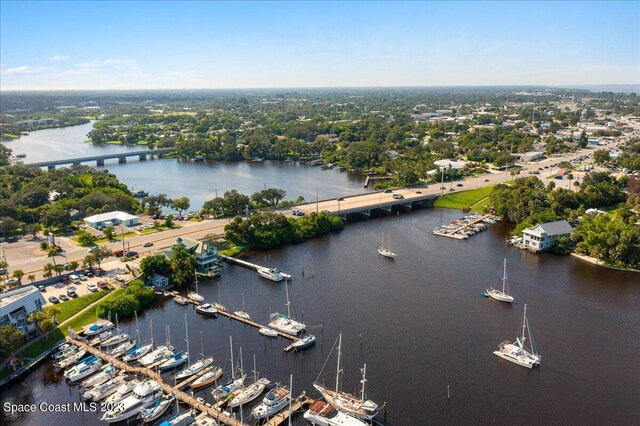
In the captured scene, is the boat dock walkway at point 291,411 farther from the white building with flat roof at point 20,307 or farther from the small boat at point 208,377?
the white building with flat roof at point 20,307

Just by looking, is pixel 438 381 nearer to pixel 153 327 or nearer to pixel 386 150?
pixel 153 327

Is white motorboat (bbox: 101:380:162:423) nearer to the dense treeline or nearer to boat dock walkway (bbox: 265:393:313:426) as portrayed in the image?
boat dock walkway (bbox: 265:393:313:426)

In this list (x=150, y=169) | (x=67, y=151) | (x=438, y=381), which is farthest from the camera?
(x=67, y=151)

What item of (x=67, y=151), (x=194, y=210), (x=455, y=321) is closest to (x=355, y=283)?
(x=455, y=321)

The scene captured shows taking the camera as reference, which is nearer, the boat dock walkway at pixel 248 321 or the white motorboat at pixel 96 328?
the boat dock walkway at pixel 248 321

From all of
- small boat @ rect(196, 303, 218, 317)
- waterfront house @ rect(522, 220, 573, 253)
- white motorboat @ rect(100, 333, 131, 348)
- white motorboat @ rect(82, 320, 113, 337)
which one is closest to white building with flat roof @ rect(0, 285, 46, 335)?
white motorboat @ rect(82, 320, 113, 337)

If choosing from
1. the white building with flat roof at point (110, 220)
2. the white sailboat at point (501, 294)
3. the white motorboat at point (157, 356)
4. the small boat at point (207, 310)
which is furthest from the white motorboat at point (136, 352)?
the white building with flat roof at point (110, 220)
